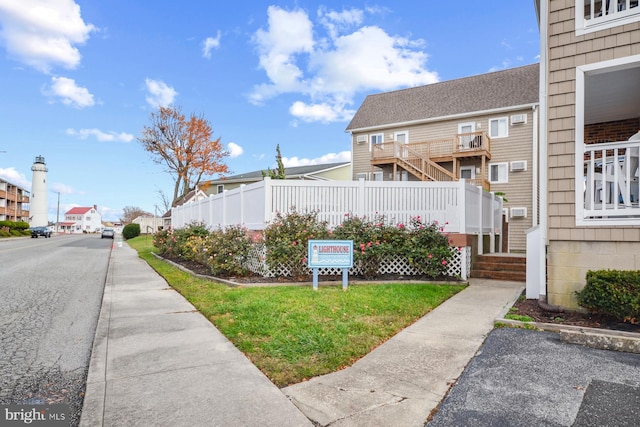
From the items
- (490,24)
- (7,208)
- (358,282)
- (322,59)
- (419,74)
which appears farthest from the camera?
(7,208)

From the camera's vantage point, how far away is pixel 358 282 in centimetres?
785

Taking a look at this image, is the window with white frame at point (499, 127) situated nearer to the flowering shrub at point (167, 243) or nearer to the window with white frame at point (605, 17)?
the window with white frame at point (605, 17)

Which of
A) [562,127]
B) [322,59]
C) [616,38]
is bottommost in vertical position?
[562,127]

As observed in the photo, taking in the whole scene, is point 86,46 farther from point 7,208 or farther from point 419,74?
point 7,208

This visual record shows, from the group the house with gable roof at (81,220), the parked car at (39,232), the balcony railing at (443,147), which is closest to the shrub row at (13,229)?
the parked car at (39,232)

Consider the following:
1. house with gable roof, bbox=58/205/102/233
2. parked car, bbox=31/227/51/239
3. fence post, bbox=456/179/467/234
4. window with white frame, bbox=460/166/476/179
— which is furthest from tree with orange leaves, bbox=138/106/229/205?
house with gable roof, bbox=58/205/102/233

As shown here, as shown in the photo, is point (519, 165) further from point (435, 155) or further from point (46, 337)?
point (46, 337)

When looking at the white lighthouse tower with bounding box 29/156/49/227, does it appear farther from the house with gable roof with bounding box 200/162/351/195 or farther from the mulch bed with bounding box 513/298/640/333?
the mulch bed with bounding box 513/298/640/333

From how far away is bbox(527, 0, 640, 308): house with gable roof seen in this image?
496 cm

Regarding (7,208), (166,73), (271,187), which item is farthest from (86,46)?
(7,208)

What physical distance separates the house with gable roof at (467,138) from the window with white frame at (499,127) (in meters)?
0.04

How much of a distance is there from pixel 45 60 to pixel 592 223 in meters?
18.6

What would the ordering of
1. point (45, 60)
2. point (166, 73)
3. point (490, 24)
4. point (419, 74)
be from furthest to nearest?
point (419, 74), point (166, 73), point (45, 60), point (490, 24)

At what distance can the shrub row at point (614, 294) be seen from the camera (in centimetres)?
431
